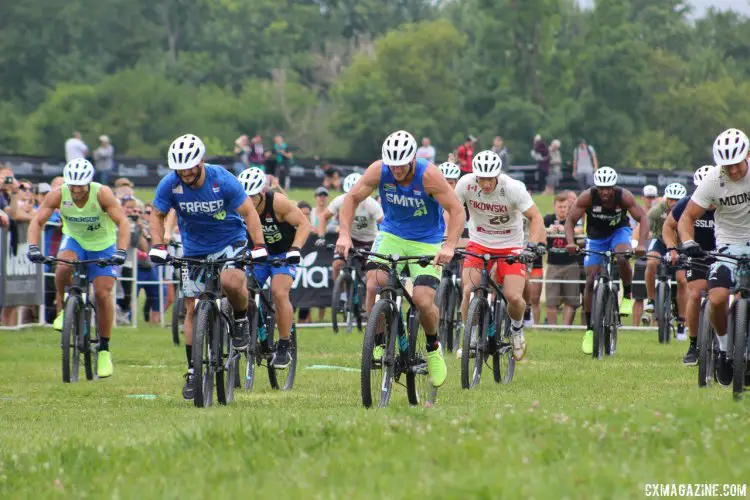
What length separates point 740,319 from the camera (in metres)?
12.3

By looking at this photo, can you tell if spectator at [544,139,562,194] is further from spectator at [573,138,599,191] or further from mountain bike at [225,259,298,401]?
mountain bike at [225,259,298,401]

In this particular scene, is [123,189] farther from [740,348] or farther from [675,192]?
[740,348]

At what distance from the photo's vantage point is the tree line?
85.5 m

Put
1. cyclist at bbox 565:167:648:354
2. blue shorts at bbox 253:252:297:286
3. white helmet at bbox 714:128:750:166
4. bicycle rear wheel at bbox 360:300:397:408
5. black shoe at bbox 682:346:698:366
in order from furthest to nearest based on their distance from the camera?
cyclist at bbox 565:167:648:354, black shoe at bbox 682:346:698:366, blue shorts at bbox 253:252:297:286, white helmet at bbox 714:128:750:166, bicycle rear wheel at bbox 360:300:397:408

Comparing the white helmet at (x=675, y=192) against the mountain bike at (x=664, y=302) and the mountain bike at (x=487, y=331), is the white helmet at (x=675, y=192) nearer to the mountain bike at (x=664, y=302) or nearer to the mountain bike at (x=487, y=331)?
the mountain bike at (x=664, y=302)

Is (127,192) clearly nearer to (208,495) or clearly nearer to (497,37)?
(208,495)

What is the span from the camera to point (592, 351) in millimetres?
18484

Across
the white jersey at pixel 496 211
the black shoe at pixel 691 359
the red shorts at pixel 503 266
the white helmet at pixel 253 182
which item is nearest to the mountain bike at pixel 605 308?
the black shoe at pixel 691 359

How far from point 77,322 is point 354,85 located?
2938 inches

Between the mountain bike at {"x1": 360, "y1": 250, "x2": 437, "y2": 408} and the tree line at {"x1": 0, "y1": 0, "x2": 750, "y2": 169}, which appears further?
the tree line at {"x1": 0, "y1": 0, "x2": 750, "y2": 169}

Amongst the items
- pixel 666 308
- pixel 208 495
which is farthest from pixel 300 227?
pixel 666 308

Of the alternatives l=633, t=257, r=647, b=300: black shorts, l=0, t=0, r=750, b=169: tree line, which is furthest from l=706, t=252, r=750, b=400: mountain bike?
l=0, t=0, r=750, b=169: tree line

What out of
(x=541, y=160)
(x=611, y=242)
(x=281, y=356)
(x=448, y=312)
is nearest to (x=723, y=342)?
(x=281, y=356)

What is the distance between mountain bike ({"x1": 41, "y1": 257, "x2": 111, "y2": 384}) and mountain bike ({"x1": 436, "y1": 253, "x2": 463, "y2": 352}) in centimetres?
457
